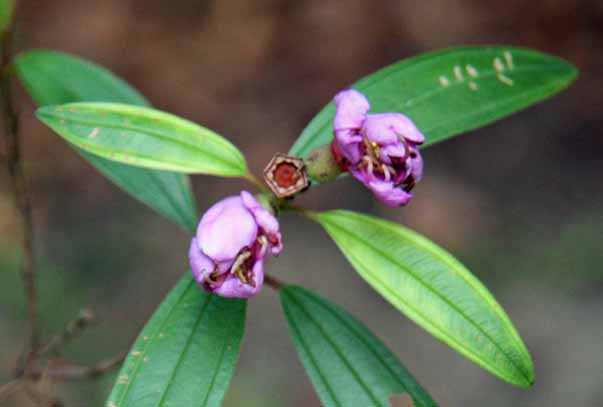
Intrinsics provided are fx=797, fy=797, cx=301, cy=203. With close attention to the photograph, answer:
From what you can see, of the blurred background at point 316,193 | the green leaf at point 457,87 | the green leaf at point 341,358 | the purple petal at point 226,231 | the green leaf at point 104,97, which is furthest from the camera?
the blurred background at point 316,193

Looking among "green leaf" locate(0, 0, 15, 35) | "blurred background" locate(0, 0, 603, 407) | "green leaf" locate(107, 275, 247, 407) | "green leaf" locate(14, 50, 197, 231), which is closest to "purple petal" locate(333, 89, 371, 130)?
"green leaf" locate(107, 275, 247, 407)

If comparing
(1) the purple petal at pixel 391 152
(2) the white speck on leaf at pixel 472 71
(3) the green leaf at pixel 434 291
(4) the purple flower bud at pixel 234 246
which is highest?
(2) the white speck on leaf at pixel 472 71

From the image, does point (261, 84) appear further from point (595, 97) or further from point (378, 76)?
point (378, 76)

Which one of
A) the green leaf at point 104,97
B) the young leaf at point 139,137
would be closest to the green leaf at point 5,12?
the green leaf at point 104,97

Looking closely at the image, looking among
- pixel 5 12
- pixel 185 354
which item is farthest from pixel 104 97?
pixel 185 354

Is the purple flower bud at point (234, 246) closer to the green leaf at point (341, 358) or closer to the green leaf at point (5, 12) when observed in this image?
the green leaf at point (341, 358)

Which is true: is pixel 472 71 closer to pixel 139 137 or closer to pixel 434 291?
pixel 434 291

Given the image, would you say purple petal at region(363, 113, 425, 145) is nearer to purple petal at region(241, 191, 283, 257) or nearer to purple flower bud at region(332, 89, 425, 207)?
purple flower bud at region(332, 89, 425, 207)
